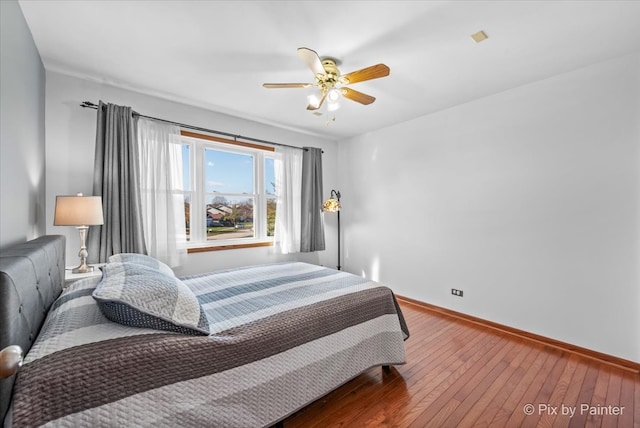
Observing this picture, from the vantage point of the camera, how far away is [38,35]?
79.4 inches

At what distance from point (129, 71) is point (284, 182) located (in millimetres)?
2140

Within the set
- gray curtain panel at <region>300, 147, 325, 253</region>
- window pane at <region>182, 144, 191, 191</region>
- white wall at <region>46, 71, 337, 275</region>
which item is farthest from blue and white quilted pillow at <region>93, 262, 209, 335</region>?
gray curtain panel at <region>300, 147, 325, 253</region>

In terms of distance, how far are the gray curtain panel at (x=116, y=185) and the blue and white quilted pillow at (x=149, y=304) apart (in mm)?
1470

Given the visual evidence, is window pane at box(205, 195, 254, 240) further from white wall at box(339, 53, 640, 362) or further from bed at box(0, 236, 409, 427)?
white wall at box(339, 53, 640, 362)

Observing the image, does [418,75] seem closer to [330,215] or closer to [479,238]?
[479,238]

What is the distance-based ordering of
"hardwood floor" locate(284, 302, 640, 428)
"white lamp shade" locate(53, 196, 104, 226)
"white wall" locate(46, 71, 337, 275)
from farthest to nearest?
"white wall" locate(46, 71, 337, 275)
"white lamp shade" locate(53, 196, 104, 226)
"hardwood floor" locate(284, 302, 640, 428)

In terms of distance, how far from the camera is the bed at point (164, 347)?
3.21 feet

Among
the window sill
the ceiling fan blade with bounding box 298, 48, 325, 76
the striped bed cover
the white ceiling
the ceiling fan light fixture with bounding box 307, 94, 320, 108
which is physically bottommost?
the striped bed cover

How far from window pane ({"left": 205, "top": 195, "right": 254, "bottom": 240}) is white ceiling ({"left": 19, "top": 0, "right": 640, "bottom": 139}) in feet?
4.49

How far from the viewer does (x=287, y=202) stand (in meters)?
4.05

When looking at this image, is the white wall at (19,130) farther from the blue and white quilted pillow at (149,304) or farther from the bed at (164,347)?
the blue and white quilted pillow at (149,304)

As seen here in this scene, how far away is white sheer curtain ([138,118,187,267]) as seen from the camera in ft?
9.52

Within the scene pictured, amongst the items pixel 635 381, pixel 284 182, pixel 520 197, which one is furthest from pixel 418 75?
pixel 635 381

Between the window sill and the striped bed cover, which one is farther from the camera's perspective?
the window sill
